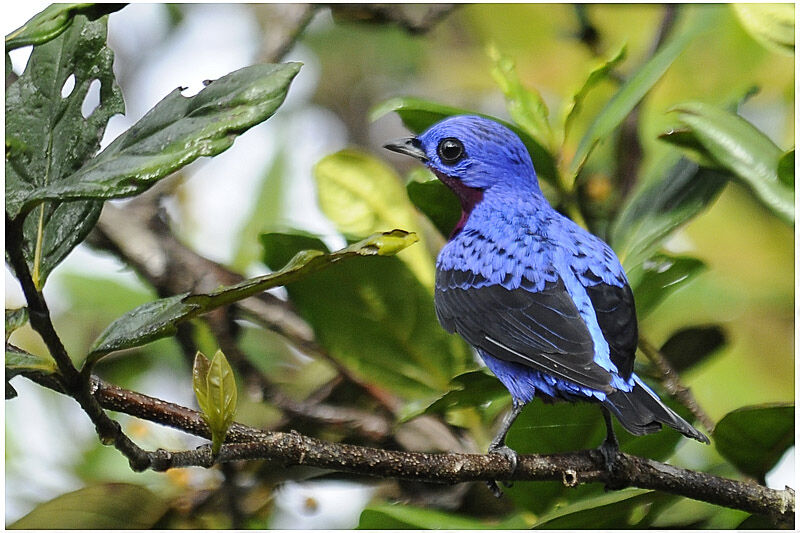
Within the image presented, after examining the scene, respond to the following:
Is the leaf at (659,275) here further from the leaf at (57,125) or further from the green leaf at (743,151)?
the leaf at (57,125)

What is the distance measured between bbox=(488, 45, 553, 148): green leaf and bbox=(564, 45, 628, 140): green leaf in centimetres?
6

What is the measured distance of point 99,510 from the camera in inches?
80.5

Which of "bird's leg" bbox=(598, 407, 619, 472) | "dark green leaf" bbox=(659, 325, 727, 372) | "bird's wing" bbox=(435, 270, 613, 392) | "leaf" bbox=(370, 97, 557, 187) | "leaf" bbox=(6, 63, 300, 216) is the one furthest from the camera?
"dark green leaf" bbox=(659, 325, 727, 372)

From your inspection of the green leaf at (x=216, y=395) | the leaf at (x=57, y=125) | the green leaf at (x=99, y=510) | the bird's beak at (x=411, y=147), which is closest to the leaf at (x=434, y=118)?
the bird's beak at (x=411, y=147)

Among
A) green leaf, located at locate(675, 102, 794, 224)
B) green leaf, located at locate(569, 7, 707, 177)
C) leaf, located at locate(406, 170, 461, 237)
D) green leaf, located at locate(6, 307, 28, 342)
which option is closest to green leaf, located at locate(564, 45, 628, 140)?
green leaf, located at locate(569, 7, 707, 177)

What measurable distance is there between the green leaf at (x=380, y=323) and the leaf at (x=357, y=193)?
152 millimetres

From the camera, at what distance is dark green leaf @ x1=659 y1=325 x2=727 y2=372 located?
2.26m

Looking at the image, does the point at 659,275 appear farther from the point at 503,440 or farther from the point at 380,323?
the point at 380,323

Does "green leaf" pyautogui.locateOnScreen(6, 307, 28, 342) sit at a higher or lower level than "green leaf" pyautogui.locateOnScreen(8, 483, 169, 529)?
higher

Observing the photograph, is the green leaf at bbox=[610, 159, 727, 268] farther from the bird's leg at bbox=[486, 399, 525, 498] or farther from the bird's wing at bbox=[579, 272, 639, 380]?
the bird's leg at bbox=[486, 399, 525, 498]

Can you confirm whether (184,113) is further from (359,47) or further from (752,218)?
(359,47)

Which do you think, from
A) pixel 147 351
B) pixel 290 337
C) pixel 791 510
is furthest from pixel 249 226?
pixel 791 510

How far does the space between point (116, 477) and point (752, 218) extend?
236 cm

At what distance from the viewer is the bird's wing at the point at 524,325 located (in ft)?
6.15
